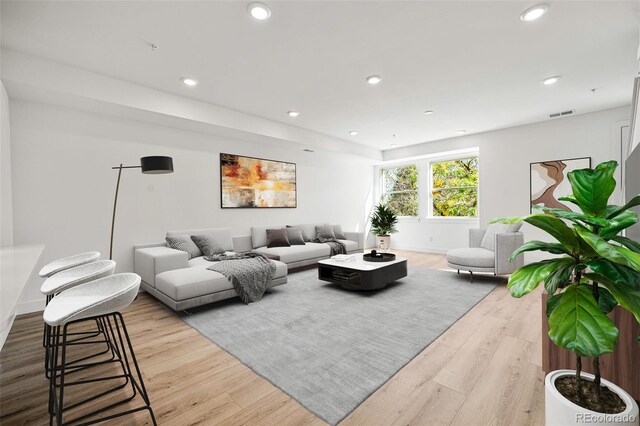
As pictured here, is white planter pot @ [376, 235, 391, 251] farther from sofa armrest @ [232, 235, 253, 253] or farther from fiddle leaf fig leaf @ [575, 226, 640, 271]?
fiddle leaf fig leaf @ [575, 226, 640, 271]

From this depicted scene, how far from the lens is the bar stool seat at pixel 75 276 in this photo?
66.9 inches

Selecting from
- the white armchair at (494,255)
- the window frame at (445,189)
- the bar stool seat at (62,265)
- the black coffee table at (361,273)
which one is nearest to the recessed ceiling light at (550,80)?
the white armchair at (494,255)

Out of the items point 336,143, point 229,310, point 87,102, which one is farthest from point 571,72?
point 87,102

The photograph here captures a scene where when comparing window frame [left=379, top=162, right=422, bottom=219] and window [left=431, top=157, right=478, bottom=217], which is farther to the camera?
window frame [left=379, top=162, right=422, bottom=219]

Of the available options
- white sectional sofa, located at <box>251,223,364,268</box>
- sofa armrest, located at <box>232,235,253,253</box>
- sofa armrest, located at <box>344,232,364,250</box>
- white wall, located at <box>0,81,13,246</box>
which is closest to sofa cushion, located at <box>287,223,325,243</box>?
white sectional sofa, located at <box>251,223,364,268</box>

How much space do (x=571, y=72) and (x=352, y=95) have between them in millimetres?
2651

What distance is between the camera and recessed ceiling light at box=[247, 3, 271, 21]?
2.21 m

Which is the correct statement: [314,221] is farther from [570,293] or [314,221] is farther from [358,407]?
[570,293]

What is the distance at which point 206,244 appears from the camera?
439 cm

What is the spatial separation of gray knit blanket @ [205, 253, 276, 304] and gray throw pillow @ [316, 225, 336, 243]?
2385 millimetres

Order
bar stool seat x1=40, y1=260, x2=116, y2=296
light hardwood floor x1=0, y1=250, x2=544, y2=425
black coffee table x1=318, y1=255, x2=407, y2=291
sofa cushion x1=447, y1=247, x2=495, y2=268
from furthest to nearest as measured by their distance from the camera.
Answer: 1. sofa cushion x1=447, y1=247, x2=495, y2=268
2. black coffee table x1=318, y1=255, x2=407, y2=291
3. bar stool seat x1=40, y1=260, x2=116, y2=296
4. light hardwood floor x1=0, y1=250, x2=544, y2=425

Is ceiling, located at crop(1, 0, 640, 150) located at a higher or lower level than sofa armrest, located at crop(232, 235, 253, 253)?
higher

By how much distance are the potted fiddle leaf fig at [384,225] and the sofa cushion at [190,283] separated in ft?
16.5

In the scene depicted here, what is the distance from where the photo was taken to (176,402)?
173 centimetres
